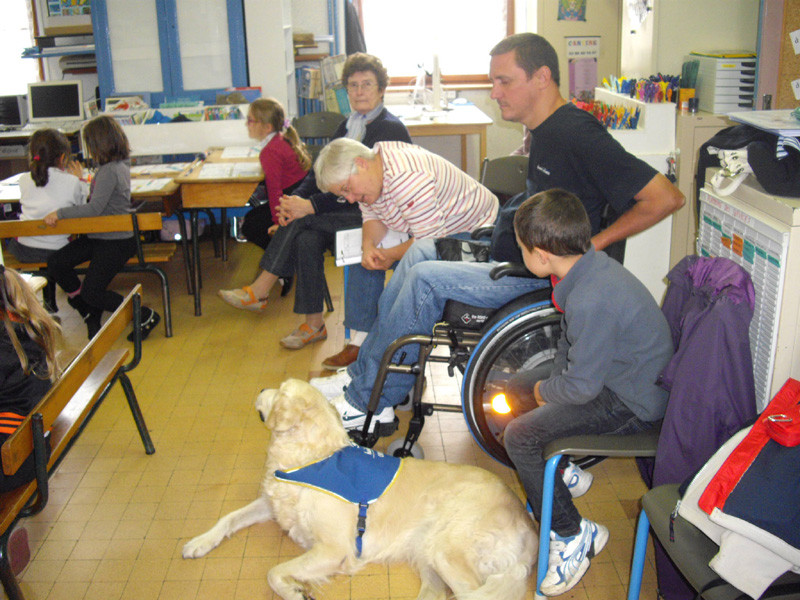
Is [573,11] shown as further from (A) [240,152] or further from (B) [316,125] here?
(A) [240,152]

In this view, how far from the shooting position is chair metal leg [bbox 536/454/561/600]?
1701mm

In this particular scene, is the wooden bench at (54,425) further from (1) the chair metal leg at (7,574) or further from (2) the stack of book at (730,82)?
(2) the stack of book at (730,82)

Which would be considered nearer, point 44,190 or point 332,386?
point 332,386

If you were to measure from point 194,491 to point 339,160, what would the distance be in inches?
48.3

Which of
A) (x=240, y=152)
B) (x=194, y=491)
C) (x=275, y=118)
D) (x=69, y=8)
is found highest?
(x=69, y=8)

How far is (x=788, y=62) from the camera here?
3.07 m

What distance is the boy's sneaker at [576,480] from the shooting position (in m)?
2.11

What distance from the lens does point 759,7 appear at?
3.29 m

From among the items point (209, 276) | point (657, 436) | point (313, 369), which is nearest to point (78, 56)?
point (209, 276)

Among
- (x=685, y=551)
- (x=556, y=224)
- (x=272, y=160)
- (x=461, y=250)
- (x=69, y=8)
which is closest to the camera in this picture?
(x=685, y=551)

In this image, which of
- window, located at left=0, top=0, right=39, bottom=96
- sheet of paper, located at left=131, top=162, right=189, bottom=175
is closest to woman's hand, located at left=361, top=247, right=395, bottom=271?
sheet of paper, located at left=131, top=162, right=189, bottom=175

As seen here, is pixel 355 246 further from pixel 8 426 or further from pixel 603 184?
pixel 8 426

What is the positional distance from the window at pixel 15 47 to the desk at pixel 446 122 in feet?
11.6

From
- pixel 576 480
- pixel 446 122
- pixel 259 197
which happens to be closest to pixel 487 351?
pixel 576 480
